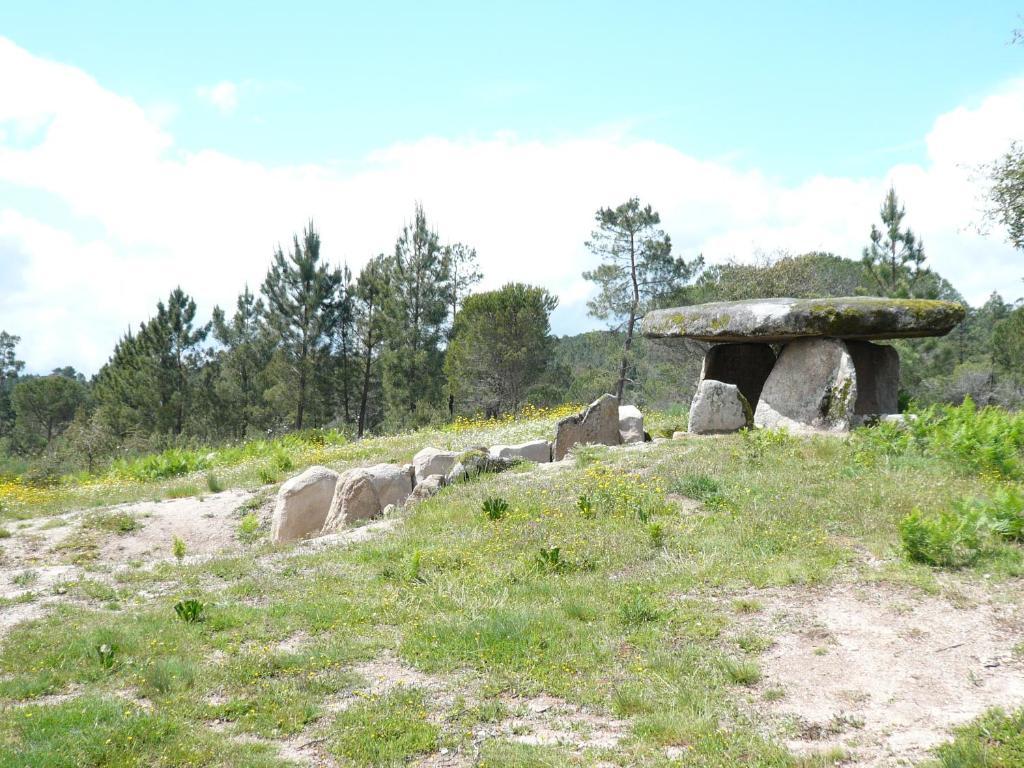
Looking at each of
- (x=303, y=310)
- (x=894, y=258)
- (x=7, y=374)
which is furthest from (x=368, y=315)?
(x=7, y=374)

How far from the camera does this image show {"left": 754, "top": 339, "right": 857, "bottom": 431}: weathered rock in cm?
1418

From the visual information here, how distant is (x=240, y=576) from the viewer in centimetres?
895

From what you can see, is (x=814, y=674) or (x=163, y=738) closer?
(x=163, y=738)

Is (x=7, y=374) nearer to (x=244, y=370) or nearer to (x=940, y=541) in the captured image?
(x=244, y=370)

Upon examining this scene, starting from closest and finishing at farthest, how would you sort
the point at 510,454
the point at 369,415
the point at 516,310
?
the point at 510,454 → the point at 516,310 → the point at 369,415

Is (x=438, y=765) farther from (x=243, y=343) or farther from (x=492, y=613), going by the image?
(x=243, y=343)

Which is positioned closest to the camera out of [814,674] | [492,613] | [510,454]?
[814,674]

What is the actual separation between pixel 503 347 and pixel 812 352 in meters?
18.8

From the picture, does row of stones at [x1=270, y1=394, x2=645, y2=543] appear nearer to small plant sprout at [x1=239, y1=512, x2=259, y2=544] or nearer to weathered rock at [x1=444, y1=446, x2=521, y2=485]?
weathered rock at [x1=444, y1=446, x2=521, y2=485]

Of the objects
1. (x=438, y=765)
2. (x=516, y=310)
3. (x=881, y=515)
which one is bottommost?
(x=438, y=765)

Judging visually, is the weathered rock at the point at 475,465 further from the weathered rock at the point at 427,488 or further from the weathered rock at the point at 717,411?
the weathered rock at the point at 717,411

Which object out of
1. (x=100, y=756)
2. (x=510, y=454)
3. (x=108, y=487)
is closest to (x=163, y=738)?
(x=100, y=756)

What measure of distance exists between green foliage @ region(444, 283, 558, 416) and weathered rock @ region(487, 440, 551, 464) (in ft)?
60.2

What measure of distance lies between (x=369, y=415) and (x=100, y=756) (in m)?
39.9
